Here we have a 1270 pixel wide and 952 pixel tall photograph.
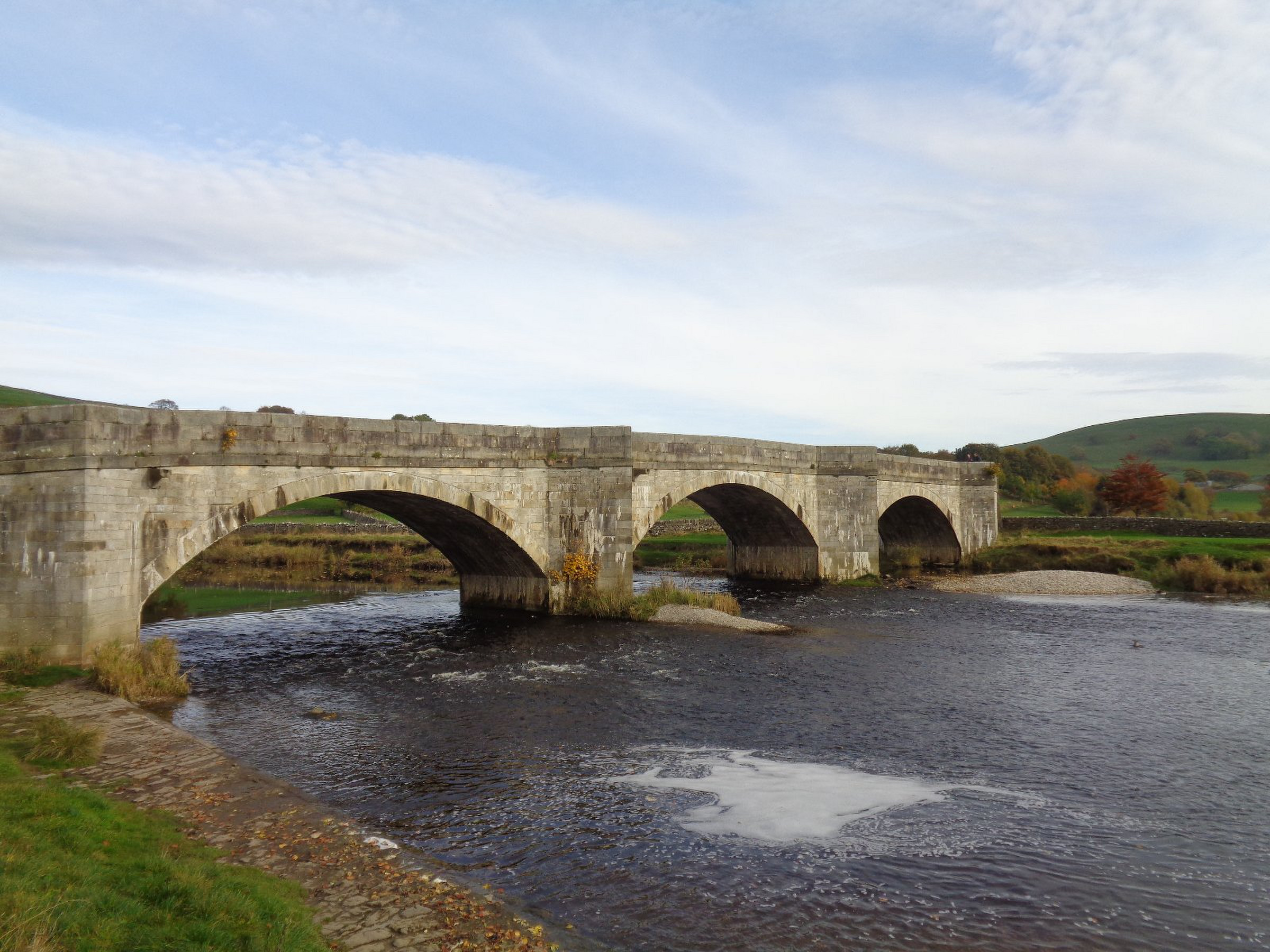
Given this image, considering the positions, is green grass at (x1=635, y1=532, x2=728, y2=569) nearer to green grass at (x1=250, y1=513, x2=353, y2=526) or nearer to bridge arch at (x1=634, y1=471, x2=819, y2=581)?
bridge arch at (x1=634, y1=471, x2=819, y2=581)

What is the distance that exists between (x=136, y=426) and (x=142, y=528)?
2147 mm

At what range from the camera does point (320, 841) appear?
946cm

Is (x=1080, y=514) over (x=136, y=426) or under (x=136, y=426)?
under

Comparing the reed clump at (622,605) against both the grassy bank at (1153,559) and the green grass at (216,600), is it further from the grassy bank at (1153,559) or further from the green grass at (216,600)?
the grassy bank at (1153,559)

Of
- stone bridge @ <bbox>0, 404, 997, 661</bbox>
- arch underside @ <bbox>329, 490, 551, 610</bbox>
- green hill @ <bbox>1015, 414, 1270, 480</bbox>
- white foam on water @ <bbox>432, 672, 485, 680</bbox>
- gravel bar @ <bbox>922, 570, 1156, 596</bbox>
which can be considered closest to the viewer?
stone bridge @ <bbox>0, 404, 997, 661</bbox>

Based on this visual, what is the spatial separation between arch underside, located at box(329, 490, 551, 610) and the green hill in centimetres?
10394

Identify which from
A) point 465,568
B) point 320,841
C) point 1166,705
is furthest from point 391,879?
point 465,568

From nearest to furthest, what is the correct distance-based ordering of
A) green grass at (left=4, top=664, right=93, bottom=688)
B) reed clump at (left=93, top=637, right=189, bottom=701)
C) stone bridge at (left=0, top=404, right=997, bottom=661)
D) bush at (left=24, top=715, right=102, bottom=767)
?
bush at (left=24, top=715, right=102, bottom=767) < green grass at (left=4, top=664, right=93, bottom=688) < reed clump at (left=93, top=637, right=189, bottom=701) < stone bridge at (left=0, top=404, right=997, bottom=661)

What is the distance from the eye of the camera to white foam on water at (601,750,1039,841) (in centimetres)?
1109

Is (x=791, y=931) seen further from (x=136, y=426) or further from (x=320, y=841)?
(x=136, y=426)

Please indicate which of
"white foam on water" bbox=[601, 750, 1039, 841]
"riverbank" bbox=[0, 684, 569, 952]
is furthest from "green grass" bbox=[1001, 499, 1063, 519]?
"riverbank" bbox=[0, 684, 569, 952]

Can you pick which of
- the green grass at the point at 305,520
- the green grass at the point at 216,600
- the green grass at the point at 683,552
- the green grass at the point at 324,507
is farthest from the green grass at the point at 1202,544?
the green grass at the point at 324,507

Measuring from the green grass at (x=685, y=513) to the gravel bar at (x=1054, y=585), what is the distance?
22.0m

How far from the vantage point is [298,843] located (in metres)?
9.39
